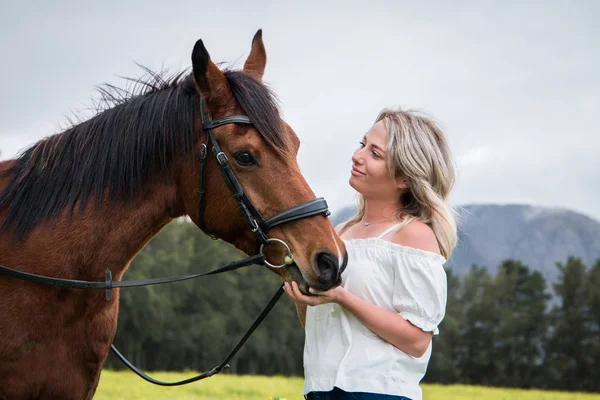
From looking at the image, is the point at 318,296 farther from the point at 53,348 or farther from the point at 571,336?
the point at 571,336

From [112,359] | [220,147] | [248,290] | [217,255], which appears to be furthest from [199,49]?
[248,290]

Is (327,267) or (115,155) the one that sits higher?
(115,155)

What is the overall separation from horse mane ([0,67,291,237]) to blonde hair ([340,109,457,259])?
65 cm

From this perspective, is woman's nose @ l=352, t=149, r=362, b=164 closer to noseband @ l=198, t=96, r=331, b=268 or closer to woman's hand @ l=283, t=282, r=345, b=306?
noseband @ l=198, t=96, r=331, b=268

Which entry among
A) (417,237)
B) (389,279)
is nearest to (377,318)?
(389,279)

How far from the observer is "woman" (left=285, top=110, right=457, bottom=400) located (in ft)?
10.0

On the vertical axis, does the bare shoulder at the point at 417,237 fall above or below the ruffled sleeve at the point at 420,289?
above

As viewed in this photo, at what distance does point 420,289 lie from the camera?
122 inches

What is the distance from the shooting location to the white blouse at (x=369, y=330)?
3.05 metres

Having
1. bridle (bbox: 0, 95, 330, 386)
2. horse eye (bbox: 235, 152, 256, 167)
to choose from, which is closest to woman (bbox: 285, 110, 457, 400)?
bridle (bbox: 0, 95, 330, 386)

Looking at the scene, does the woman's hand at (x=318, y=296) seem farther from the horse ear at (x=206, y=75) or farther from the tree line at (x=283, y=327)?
the tree line at (x=283, y=327)

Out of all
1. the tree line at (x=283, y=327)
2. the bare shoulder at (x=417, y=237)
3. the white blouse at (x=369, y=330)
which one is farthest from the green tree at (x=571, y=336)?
the white blouse at (x=369, y=330)

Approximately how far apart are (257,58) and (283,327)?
46962mm

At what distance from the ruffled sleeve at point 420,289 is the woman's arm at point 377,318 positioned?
0.05m
